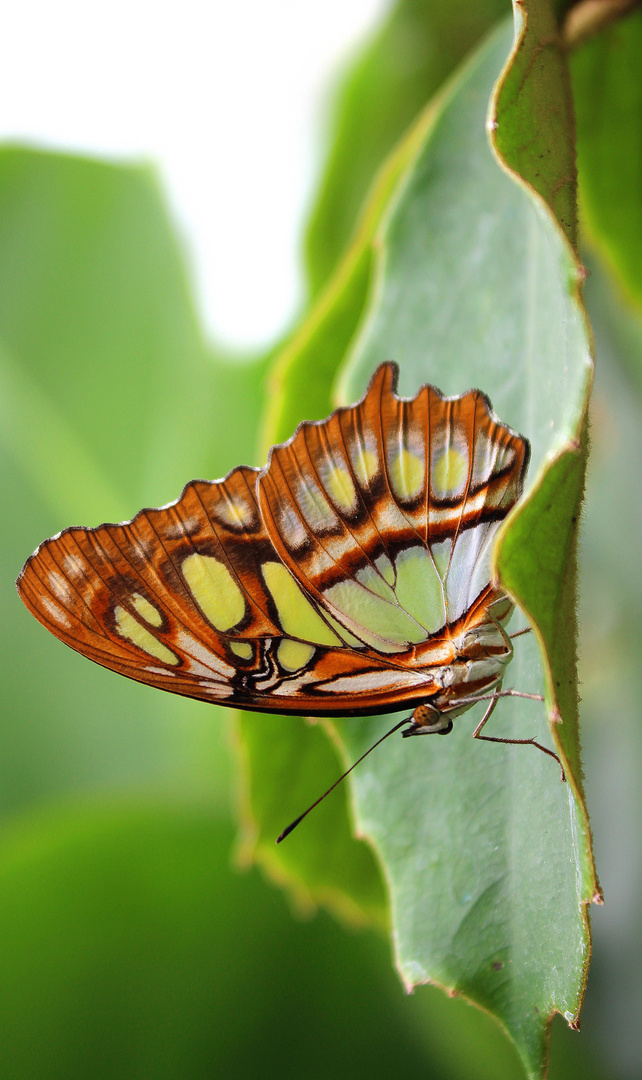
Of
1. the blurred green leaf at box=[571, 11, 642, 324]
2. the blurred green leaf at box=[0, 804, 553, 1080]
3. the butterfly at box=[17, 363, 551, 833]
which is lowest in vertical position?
the blurred green leaf at box=[0, 804, 553, 1080]

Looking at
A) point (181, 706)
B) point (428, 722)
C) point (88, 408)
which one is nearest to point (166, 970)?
point (181, 706)

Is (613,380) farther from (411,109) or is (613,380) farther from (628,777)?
(628,777)

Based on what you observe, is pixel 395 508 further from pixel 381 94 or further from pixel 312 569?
pixel 381 94

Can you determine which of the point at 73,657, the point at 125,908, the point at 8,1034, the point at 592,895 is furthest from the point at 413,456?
the point at 73,657

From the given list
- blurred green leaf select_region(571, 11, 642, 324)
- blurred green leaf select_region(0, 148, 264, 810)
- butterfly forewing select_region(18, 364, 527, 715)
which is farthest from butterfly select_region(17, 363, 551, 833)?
blurred green leaf select_region(0, 148, 264, 810)

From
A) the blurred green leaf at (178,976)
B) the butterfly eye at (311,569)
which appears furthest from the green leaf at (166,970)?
the butterfly eye at (311,569)

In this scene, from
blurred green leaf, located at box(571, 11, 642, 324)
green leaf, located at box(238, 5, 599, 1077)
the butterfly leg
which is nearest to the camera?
green leaf, located at box(238, 5, 599, 1077)

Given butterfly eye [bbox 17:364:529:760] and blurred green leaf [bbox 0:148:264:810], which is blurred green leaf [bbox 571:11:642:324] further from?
blurred green leaf [bbox 0:148:264:810]
